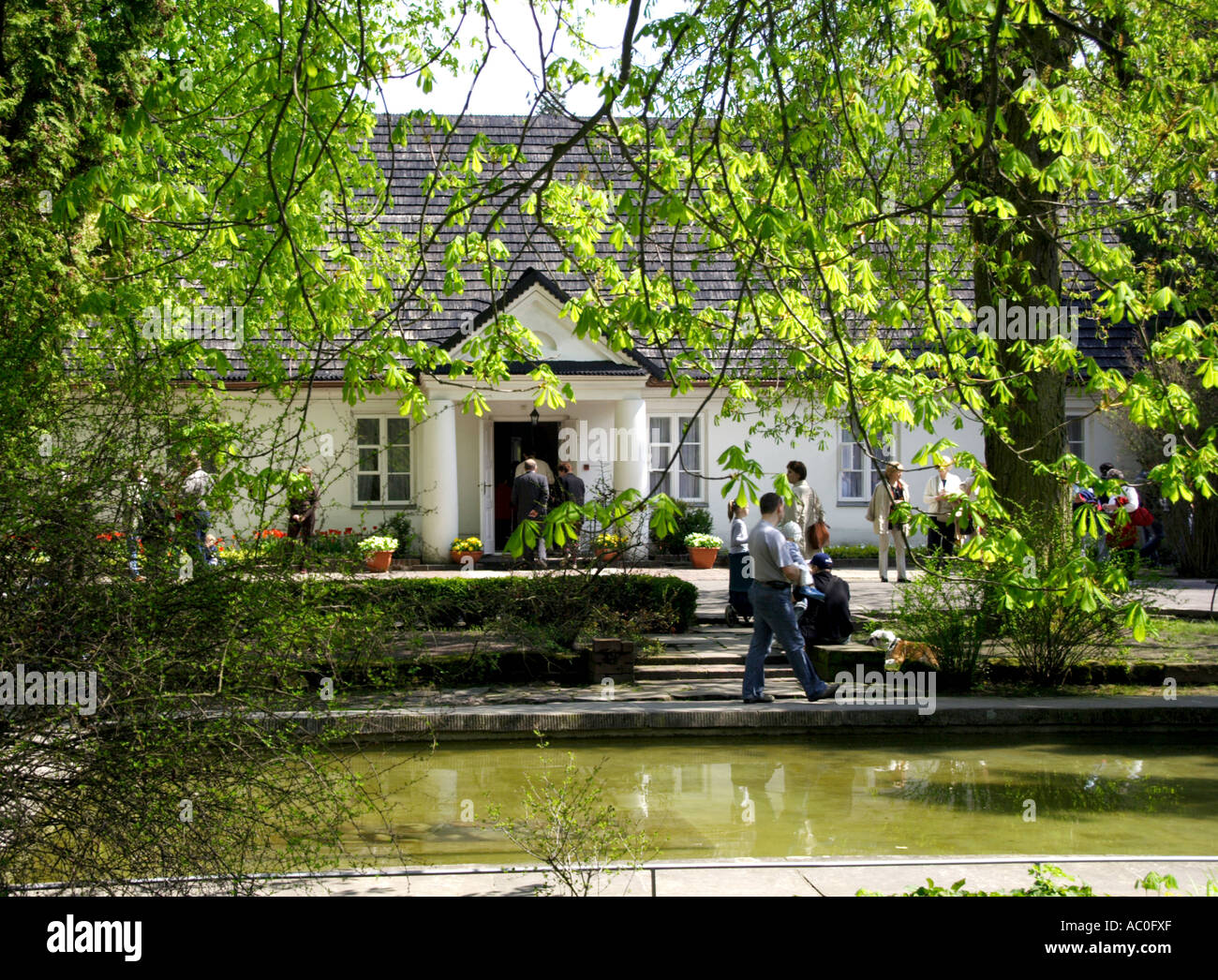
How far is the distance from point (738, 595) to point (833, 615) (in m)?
2.54

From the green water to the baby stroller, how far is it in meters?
4.01

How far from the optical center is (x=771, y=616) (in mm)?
9664

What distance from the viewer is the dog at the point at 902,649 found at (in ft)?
34.1

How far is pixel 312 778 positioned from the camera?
16.3ft

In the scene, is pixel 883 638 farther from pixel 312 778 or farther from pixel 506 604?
pixel 312 778
